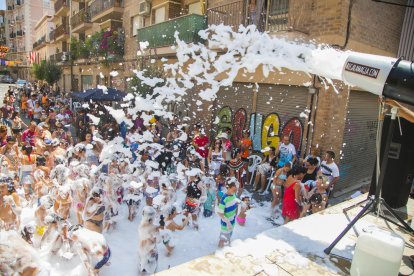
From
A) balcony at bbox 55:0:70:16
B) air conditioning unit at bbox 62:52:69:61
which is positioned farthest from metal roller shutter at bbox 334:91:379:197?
balcony at bbox 55:0:70:16

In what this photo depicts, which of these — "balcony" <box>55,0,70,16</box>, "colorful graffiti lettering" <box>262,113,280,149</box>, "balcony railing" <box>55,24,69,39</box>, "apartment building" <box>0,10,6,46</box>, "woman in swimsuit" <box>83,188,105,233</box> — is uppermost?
"apartment building" <box>0,10,6,46</box>

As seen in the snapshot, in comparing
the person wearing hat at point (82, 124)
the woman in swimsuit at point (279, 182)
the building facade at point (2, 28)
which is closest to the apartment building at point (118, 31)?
the person wearing hat at point (82, 124)

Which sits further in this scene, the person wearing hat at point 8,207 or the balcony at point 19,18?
the balcony at point 19,18

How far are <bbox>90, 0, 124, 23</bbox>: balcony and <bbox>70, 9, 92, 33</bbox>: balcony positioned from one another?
39.8 inches

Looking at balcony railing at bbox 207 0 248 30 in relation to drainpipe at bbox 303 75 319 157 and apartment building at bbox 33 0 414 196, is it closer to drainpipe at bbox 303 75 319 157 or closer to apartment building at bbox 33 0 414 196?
apartment building at bbox 33 0 414 196

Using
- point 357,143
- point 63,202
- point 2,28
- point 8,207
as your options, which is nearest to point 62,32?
point 63,202

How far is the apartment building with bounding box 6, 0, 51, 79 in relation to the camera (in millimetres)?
58250

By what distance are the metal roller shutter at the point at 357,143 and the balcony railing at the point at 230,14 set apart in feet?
14.2

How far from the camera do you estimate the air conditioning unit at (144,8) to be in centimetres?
1585

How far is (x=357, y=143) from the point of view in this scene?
30.1ft

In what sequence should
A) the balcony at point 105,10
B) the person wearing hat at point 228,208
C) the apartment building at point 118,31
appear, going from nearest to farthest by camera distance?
1. the person wearing hat at point 228,208
2. the apartment building at point 118,31
3. the balcony at point 105,10

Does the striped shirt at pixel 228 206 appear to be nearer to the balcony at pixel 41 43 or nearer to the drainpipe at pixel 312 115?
the drainpipe at pixel 312 115

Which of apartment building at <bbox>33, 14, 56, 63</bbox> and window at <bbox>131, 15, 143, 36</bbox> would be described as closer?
window at <bbox>131, 15, 143, 36</bbox>

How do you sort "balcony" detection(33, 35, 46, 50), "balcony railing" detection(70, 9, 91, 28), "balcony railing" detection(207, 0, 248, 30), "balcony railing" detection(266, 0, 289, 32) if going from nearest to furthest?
1. "balcony railing" detection(266, 0, 289, 32)
2. "balcony railing" detection(207, 0, 248, 30)
3. "balcony railing" detection(70, 9, 91, 28)
4. "balcony" detection(33, 35, 46, 50)
